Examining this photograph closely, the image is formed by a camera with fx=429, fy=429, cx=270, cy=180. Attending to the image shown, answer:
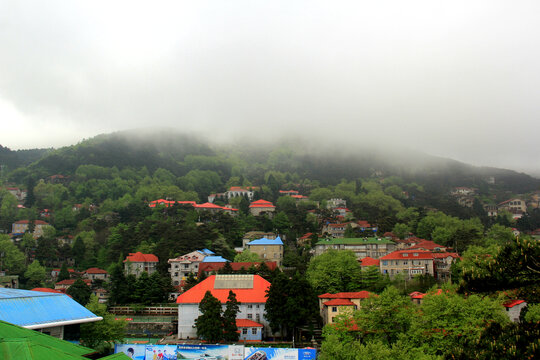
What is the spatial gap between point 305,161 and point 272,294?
133 meters

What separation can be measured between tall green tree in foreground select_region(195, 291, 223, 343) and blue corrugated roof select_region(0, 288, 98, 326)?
9394mm

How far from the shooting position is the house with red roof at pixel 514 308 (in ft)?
101

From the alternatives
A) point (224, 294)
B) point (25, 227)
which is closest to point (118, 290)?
point (224, 294)

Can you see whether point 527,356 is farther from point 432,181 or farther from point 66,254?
point 432,181

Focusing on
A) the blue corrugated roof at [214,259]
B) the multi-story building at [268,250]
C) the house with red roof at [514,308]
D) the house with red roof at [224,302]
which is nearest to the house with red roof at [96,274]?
the blue corrugated roof at [214,259]

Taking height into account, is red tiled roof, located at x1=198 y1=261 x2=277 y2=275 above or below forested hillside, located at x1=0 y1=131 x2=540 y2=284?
below

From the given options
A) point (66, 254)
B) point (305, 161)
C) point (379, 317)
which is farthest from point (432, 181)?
point (379, 317)

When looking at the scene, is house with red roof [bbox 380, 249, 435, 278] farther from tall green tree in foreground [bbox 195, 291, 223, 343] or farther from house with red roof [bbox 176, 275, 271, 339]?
tall green tree in foreground [bbox 195, 291, 223, 343]

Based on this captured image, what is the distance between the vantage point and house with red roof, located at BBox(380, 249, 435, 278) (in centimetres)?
5141

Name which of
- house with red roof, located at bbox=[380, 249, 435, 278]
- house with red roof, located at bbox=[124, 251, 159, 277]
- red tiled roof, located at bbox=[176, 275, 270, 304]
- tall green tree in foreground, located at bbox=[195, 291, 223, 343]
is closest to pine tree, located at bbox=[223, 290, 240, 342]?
tall green tree in foreground, located at bbox=[195, 291, 223, 343]

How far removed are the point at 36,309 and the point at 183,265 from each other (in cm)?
3487

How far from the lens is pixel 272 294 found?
36.9 m

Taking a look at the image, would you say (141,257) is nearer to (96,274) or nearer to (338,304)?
(96,274)

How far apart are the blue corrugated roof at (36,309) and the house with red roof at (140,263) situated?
3225cm
